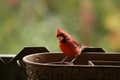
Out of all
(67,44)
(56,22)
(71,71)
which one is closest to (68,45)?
(67,44)

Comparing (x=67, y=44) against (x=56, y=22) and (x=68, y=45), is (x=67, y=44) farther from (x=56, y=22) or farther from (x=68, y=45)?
(x=56, y=22)

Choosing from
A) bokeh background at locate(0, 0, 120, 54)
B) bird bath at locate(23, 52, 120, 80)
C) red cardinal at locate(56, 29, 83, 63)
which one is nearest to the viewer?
bird bath at locate(23, 52, 120, 80)

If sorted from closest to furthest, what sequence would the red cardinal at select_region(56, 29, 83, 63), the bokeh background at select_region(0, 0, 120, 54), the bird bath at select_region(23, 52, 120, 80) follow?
the bird bath at select_region(23, 52, 120, 80) < the red cardinal at select_region(56, 29, 83, 63) < the bokeh background at select_region(0, 0, 120, 54)

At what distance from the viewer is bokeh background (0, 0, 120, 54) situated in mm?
1516

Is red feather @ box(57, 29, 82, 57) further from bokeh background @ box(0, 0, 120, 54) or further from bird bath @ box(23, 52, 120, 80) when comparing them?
bokeh background @ box(0, 0, 120, 54)

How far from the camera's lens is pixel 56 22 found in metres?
1.55

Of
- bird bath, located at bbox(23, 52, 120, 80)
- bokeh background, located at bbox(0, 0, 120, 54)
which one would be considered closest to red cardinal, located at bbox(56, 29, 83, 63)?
bird bath, located at bbox(23, 52, 120, 80)

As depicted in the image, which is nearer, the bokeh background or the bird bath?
the bird bath

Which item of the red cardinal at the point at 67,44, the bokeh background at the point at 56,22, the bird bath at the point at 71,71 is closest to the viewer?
the bird bath at the point at 71,71

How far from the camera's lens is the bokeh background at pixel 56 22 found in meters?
1.52

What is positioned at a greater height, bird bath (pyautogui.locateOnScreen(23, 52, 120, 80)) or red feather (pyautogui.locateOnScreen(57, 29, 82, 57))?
red feather (pyautogui.locateOnScreen(57, 29, 82, 57))

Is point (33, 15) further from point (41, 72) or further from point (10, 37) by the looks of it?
point (41, 72)

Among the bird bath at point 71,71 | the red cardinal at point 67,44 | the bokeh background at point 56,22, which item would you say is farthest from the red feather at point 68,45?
the bokeh background at point 56,22

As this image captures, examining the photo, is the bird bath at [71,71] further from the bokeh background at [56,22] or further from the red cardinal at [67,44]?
the bokeh background at [56,22]
